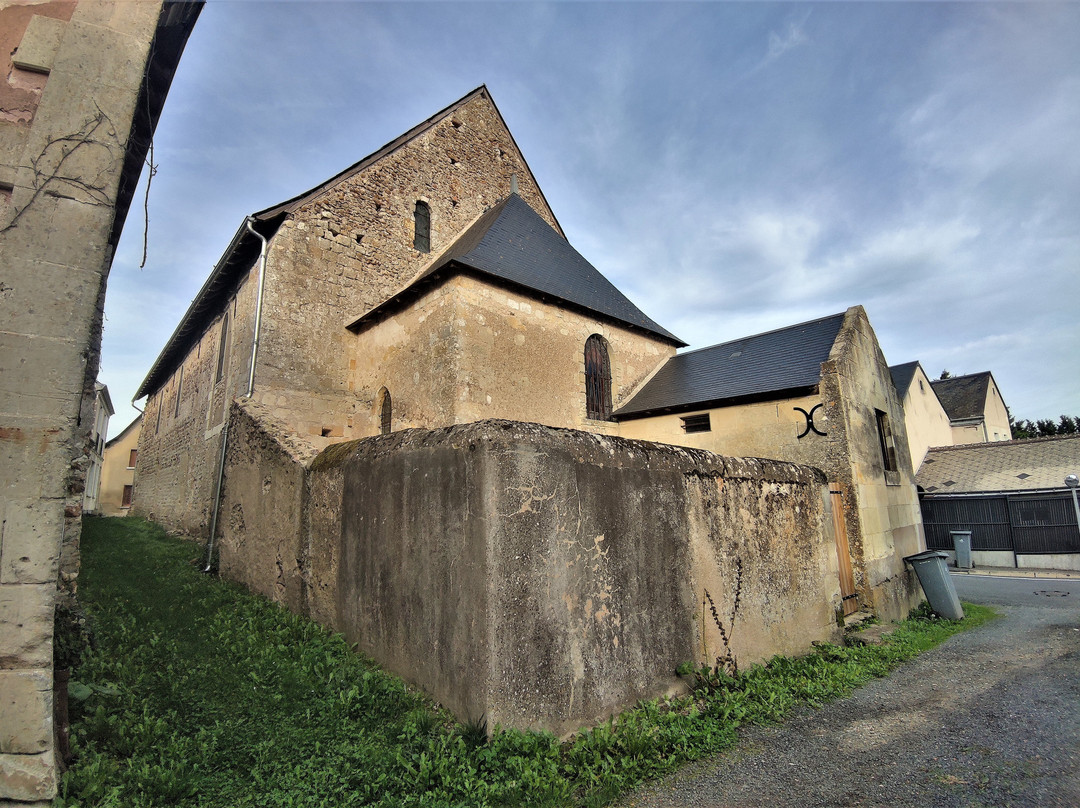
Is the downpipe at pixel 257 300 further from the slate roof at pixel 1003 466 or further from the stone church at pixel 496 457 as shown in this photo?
the slate roof at pixel 1003 466

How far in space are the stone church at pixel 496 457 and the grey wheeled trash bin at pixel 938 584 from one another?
445 mm

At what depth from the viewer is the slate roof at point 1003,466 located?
16547 mm

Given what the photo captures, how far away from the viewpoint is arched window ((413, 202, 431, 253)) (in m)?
12.2

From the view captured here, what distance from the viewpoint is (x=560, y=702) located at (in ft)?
11.3

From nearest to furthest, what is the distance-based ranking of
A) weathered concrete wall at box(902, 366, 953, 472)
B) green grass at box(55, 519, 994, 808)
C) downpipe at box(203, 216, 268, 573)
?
green grass at box(55, 519, 994, 808)
downpipe at box(203, 216, 268, 573)
weathered concrete wall at box(902, 366, 953, 472)

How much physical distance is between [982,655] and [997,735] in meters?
3.08

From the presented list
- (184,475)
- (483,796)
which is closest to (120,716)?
(483,796)

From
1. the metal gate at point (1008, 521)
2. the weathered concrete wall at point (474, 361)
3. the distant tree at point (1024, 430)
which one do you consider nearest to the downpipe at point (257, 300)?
the weathered concrete wall at point (474, 361)

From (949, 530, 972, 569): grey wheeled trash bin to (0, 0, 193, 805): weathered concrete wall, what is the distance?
21.4 metres

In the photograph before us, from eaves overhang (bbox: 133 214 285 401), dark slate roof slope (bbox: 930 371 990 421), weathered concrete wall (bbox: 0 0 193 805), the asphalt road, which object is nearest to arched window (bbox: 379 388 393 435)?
eaves overhang (bbox: 133 214 285 401)

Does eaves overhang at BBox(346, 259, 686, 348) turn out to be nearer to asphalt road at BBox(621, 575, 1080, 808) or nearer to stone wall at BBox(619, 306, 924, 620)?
stone wall at BBox(619, 306, 924, 620)

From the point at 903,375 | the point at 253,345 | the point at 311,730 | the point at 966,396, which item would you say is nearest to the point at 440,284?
the point at 253,345

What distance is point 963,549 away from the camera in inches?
651

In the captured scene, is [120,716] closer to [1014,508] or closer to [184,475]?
[184,475]
